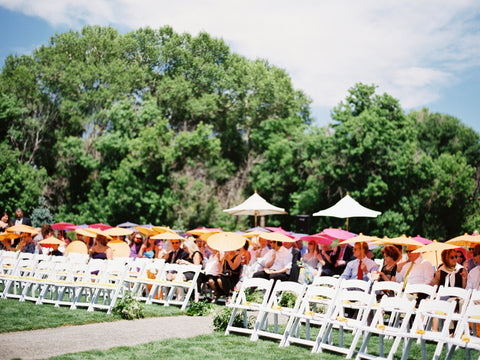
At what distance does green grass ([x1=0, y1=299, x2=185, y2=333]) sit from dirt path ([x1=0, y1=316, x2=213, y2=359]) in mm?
269

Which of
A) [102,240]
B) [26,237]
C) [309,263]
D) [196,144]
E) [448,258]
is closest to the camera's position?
[448,258]

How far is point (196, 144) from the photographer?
35688mm

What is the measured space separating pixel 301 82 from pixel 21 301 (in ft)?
123

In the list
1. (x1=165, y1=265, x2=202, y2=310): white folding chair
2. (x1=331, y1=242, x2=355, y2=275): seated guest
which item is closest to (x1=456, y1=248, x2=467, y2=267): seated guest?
(x1=331, y1=242, x2=355, y2=275): seated guest

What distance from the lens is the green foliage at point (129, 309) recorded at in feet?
30.9

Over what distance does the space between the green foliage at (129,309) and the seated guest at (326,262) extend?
4.57 m

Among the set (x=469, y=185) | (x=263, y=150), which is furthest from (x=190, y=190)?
(x=469, y=185)

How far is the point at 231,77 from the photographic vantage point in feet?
137

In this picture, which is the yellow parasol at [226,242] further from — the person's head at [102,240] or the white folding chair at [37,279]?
the person's head at [102,240]

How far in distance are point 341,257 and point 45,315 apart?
685cm

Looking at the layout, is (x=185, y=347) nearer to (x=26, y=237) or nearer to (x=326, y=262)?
(x=326, y=262)

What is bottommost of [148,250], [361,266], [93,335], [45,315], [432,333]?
[45,315]

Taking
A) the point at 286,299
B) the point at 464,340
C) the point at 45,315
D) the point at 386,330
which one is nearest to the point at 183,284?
the point at 286,299

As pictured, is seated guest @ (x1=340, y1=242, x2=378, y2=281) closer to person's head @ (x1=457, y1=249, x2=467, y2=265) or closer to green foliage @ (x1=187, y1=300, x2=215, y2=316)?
person's head @ (x1=457, y1=249, x2=467, y2=265)
